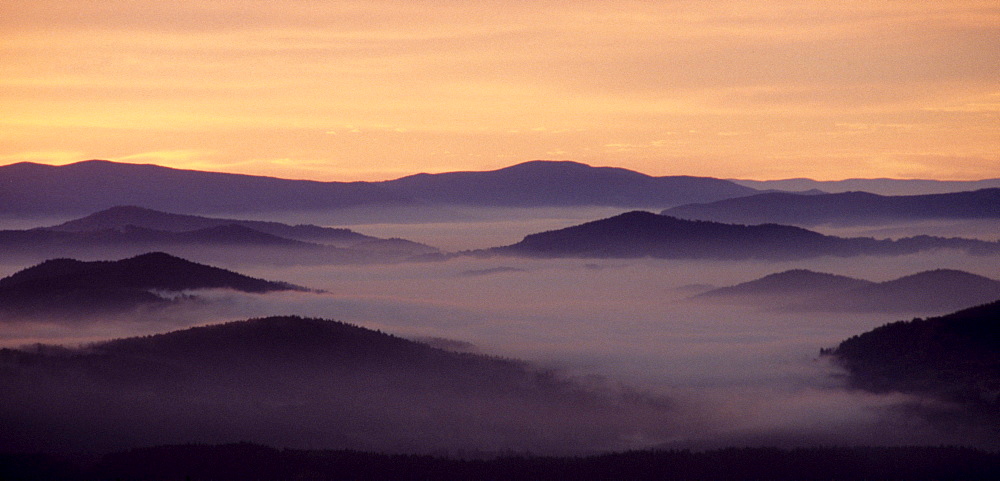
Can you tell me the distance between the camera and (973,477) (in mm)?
160500

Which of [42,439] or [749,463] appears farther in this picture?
[42,439]

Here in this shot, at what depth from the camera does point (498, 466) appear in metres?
177

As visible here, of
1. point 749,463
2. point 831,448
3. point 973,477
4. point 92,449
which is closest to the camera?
point 973,477

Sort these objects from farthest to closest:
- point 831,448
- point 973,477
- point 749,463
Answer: point 831,448, point 749,463, point 973,477

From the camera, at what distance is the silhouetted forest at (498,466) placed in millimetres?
159125

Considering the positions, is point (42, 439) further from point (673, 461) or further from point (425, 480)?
point (673, 461)

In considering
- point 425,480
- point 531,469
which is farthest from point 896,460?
point 425,480

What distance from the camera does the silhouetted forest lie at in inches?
6265

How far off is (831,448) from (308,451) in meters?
95.1

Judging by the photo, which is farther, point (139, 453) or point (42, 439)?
point (42, 439)

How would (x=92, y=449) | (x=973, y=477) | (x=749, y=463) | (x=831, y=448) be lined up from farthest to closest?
(x=831, y=448)
(x=92, y=449)
(x=749, y=463)
(x=973, y=477)

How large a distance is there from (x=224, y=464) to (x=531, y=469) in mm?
48968

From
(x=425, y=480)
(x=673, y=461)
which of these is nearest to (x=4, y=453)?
(x=425, y=480)

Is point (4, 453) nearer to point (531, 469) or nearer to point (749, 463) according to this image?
point (531, 469)
